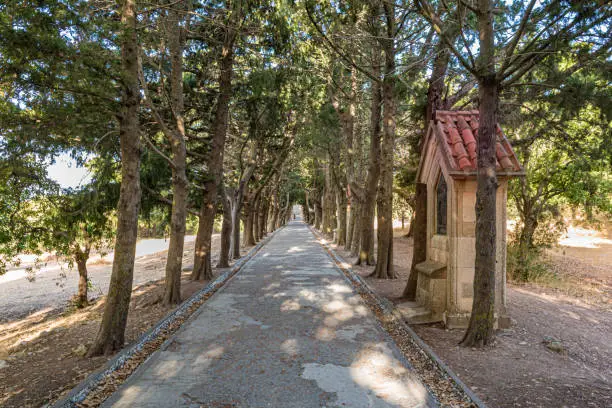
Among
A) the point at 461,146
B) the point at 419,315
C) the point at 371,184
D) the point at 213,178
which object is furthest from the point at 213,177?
the point at 461,146

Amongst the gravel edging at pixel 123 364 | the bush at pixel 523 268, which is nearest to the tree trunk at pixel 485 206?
the gravel edging at pixel 123 364

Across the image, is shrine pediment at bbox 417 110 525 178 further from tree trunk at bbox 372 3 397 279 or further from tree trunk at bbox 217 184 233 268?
tree trunk at bbox 217 184 233 268

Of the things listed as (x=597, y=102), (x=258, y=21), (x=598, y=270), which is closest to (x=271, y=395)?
(x=597, y=102)

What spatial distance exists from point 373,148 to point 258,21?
632cm

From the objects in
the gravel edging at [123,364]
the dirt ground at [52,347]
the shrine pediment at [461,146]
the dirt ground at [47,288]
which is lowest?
the dirt ground at [47,288]

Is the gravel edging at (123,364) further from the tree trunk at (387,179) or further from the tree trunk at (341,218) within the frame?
the tree trunk at (341,218)

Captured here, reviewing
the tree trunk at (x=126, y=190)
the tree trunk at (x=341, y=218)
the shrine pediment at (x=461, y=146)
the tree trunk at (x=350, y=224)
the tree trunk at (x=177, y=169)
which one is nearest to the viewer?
the tree trunk at (x=126, y=190)

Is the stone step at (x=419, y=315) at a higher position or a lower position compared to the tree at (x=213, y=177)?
lower

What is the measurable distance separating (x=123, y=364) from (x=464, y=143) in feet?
22.0

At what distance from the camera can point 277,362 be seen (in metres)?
5.41

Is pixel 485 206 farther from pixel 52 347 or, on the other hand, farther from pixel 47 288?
pixel 47 288

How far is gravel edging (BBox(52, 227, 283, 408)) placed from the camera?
4.28 meters

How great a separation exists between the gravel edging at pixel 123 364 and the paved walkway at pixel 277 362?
6.8 inches

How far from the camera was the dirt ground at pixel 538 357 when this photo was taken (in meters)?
4.45
